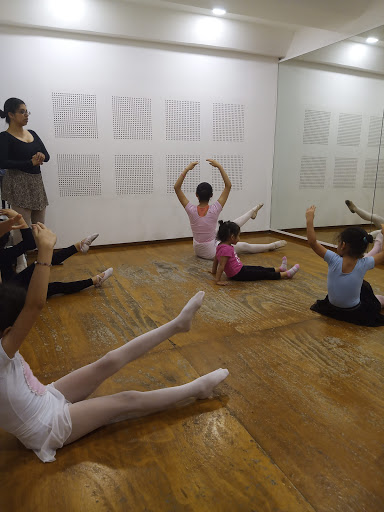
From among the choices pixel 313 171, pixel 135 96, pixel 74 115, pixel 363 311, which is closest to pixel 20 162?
pixel 74 115

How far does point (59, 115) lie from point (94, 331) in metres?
3.10

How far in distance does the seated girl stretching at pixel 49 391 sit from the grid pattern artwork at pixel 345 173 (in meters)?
3.58

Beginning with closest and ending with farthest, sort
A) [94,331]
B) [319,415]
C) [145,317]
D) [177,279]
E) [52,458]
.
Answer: [52,458] → [319,415] → [94,331] → [145,317] → [177,279]

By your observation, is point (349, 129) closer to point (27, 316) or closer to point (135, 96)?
point (135, 96)

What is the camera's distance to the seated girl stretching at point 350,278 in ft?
7.95

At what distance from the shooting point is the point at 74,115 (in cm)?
453

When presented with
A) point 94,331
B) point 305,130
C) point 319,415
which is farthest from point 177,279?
point 305,130

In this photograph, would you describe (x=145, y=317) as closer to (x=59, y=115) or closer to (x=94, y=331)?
(x=94, y=331)

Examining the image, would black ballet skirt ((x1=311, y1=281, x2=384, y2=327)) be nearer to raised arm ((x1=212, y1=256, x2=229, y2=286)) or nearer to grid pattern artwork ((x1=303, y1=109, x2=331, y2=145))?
raised arm ((x1=212, y1=256, x2=229, y2=286))

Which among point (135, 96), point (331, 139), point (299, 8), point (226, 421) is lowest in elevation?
point (226, 421)

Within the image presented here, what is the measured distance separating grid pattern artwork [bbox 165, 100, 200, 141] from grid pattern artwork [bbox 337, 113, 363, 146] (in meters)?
1.82

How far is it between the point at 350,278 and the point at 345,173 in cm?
257

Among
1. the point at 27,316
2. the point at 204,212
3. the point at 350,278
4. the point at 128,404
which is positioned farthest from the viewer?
the point at 204,212

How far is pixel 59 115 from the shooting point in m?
4.46
